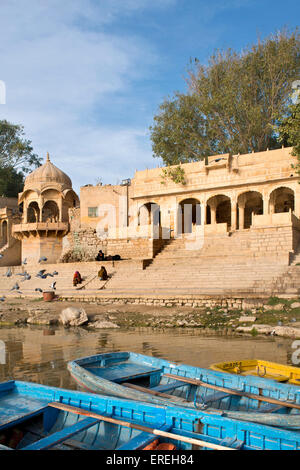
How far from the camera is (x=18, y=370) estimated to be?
29.4ft

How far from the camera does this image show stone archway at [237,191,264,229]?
28922 millimetres

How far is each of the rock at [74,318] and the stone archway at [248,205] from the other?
51.6ft

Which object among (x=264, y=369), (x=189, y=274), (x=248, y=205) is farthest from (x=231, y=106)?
(x=264, y=369)

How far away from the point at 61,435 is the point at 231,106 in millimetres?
30788

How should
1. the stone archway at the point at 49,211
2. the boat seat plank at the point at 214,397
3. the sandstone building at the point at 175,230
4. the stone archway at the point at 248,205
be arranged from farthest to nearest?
1. the stone archway at the point at 49,211
2. the stone archway at the point at 248,205
3. the sandstone building at the point at 175,230
4. the boat seat plank at the point at 214,397

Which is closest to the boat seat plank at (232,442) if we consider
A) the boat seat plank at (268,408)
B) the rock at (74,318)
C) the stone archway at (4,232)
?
the boat seat plank at (268,408)

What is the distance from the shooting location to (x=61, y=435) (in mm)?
4238

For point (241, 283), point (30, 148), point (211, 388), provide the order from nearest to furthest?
point (211, 388) → point (241, 283) → point (30, 148)

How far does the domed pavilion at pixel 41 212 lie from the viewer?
3488 centimetres

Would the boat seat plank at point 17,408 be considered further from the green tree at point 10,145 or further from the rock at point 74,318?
the green tree at point 10,145

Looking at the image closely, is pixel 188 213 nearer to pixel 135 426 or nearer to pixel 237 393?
pixel 237 393

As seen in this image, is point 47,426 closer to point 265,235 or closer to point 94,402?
point 94,402

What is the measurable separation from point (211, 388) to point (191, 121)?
3206cm

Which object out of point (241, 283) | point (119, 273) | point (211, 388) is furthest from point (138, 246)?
point (211, 388)
